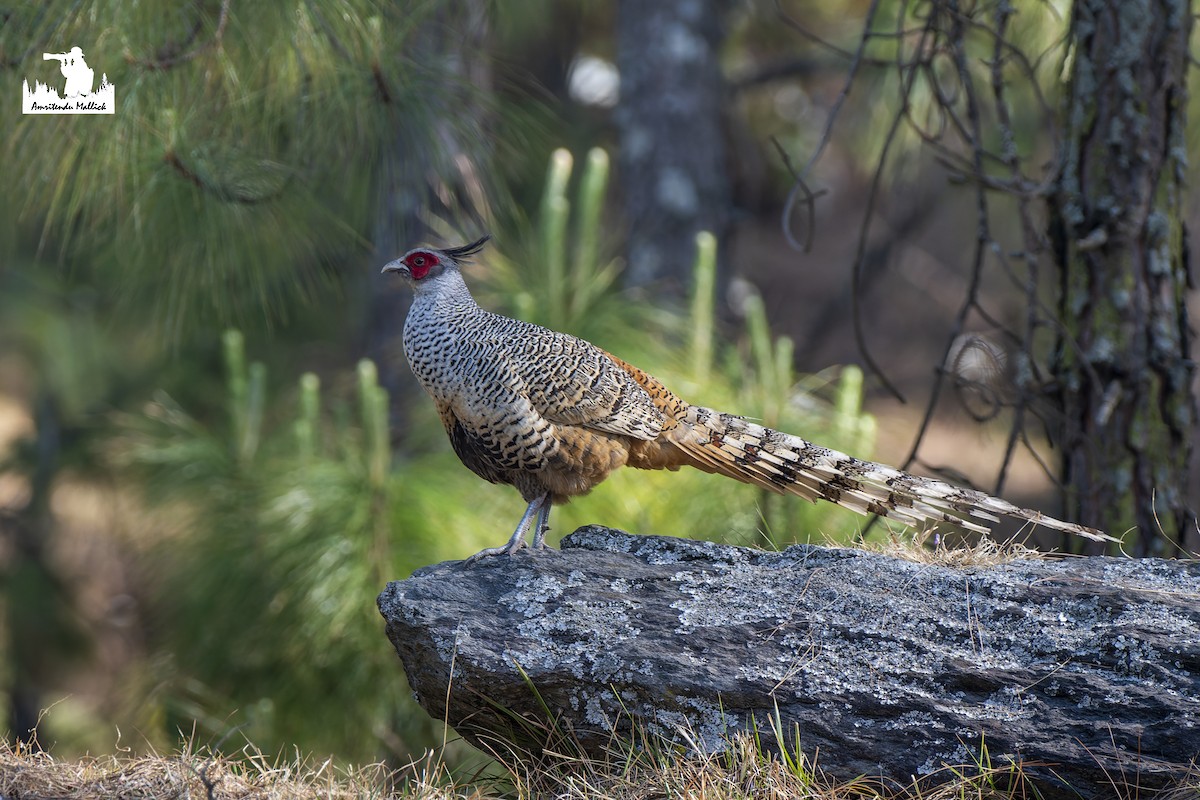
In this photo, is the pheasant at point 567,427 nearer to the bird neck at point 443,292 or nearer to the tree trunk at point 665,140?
the bird neck at point 443,292

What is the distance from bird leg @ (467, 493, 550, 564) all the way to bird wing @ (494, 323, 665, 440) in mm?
308

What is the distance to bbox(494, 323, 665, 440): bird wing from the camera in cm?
359

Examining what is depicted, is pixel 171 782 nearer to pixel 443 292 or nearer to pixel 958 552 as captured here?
pixel 443 292

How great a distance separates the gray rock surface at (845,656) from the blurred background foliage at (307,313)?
0.67m

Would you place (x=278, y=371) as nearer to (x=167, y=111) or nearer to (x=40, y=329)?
(x=40, y=329)

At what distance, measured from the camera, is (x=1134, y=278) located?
165 inches

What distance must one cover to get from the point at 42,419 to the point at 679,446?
922 centimetres

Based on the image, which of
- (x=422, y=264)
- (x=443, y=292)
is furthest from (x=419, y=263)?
(x=443, y=292)

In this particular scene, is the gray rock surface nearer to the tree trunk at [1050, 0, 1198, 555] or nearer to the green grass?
the tree trunk at [1050, 0, 1198, 555]

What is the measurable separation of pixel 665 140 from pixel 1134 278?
4.91m

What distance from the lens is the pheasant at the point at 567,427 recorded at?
354 centimetres

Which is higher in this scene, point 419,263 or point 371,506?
point 419,263

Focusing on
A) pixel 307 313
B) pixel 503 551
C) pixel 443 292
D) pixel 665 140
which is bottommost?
pixel 307 313

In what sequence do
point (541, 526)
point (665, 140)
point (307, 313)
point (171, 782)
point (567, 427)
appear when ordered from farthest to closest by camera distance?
point (307, 313), point (665, 140), point (541, 526), point (567, 427), point (171, 782)
